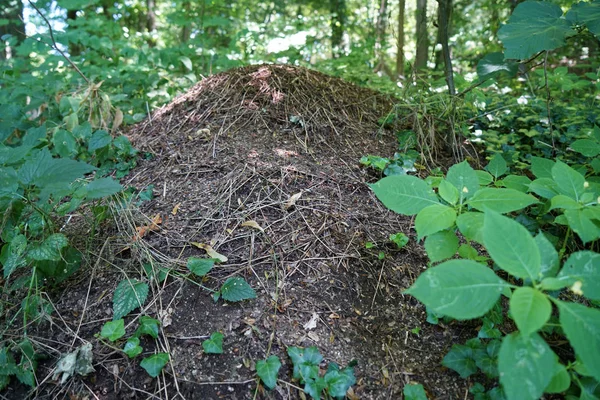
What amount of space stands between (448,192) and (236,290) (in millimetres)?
959

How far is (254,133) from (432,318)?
1645 mm

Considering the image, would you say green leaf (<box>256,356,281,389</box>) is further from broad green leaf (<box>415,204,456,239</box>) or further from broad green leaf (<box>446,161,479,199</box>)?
broad green leaf (<box>446,161,479,199</box>)

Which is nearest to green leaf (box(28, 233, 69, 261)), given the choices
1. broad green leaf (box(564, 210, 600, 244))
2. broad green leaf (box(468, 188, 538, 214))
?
broad green leaf (box(468, 188, 538, 214))

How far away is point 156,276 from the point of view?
178cm

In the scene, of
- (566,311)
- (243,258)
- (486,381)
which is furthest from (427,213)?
(243,258)

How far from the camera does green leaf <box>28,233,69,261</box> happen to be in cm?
165

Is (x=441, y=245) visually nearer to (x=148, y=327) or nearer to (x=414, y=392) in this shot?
(x=414, y=392)

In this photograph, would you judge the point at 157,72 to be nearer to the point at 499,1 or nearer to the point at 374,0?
the point at 499,1

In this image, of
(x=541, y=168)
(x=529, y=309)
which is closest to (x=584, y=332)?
(x=529, y=309)

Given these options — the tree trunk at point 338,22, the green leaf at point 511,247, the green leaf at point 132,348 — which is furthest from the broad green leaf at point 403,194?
the tree trunk at point 338,22

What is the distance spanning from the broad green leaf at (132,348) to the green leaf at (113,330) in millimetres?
51

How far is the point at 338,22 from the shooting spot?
7.66m

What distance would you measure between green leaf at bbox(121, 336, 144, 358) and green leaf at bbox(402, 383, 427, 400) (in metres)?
1.02

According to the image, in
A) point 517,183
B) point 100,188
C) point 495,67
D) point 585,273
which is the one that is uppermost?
point 495,67
